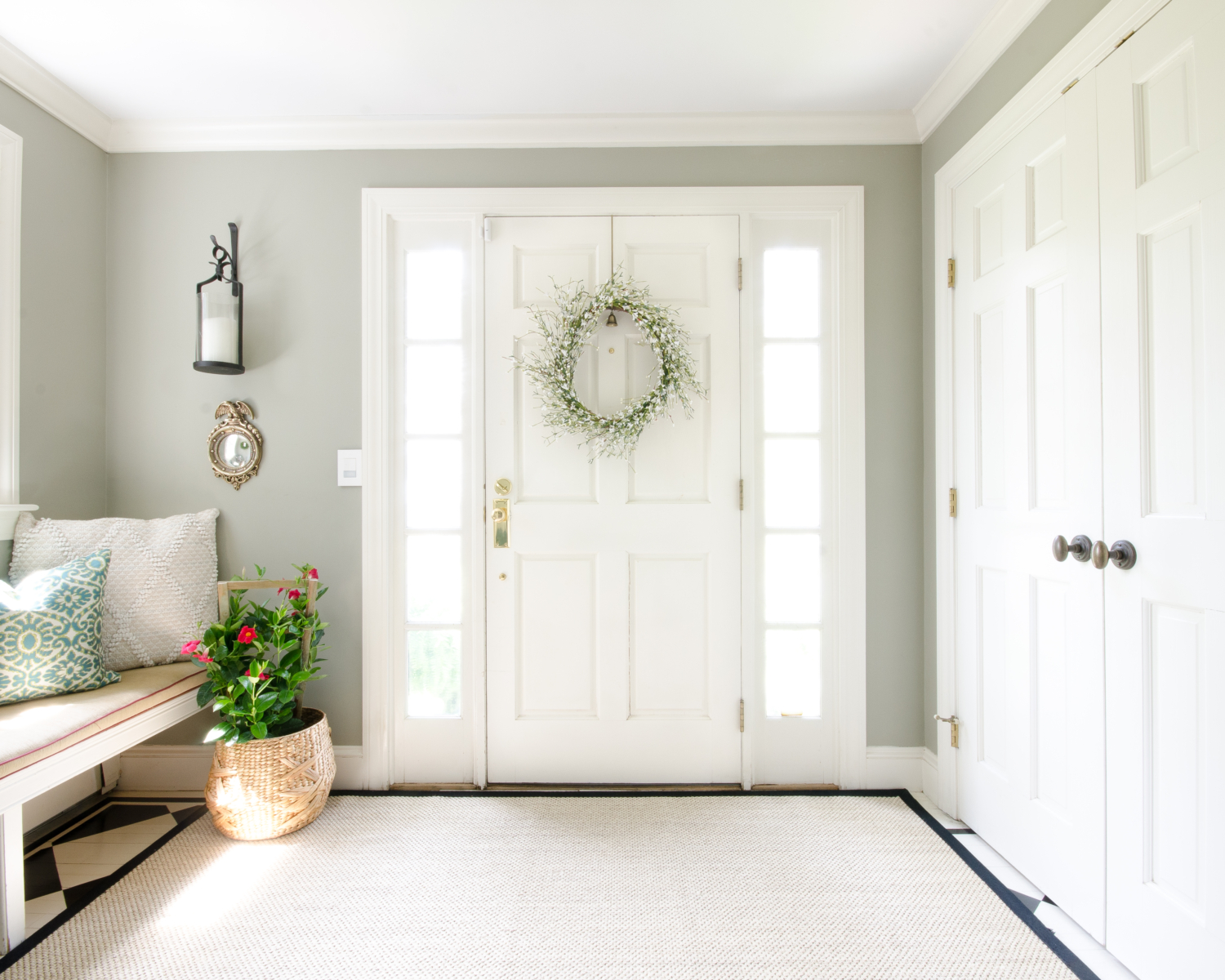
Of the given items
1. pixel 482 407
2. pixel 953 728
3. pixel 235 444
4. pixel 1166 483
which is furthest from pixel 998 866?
pixel 235 444

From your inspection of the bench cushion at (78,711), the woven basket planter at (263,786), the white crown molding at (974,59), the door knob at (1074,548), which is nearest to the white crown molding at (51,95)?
the bench cushion at (78,711)

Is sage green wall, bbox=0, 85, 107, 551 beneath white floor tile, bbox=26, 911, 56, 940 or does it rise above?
above

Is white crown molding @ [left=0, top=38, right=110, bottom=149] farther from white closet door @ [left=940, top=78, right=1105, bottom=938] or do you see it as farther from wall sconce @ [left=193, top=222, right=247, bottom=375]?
white closet door @ [left=940, top=78, right=1105, bottom=938]

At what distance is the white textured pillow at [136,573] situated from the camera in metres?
2.01

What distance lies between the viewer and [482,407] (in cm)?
231

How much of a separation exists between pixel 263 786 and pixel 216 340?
1517 millimetres

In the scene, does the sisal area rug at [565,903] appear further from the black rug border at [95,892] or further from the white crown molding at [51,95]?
the white crown molding at [51,95]

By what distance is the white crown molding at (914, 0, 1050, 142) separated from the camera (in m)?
1.72

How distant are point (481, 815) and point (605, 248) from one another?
6.80ft

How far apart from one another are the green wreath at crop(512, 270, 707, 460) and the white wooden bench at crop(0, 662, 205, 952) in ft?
4.97

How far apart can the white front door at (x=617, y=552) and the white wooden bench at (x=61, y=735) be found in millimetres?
1028

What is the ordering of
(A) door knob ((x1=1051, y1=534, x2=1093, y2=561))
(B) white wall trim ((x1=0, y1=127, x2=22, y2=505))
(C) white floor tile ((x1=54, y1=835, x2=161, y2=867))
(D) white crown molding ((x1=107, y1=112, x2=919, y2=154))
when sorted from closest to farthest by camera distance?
1. (A) door knob ((x1=1051, y1=534, x2=1093, y2=561))
2. (C) white floor tile ((x1=54, y1=835, x2=161, y2=867))
3. (B) white wall trim ((x1=0, y1=127, x2=22, y2=505))
4. (D) white crown molding ((x1=107, y1=112, x2=919, y2=154))

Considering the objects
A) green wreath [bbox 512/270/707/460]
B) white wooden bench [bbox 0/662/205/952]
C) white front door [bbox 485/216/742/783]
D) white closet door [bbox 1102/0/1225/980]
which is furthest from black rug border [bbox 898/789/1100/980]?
white wooden bench [bbox 0/662/205/952]

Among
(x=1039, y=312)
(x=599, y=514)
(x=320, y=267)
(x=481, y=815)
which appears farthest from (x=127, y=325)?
(x=1039, y=312)
